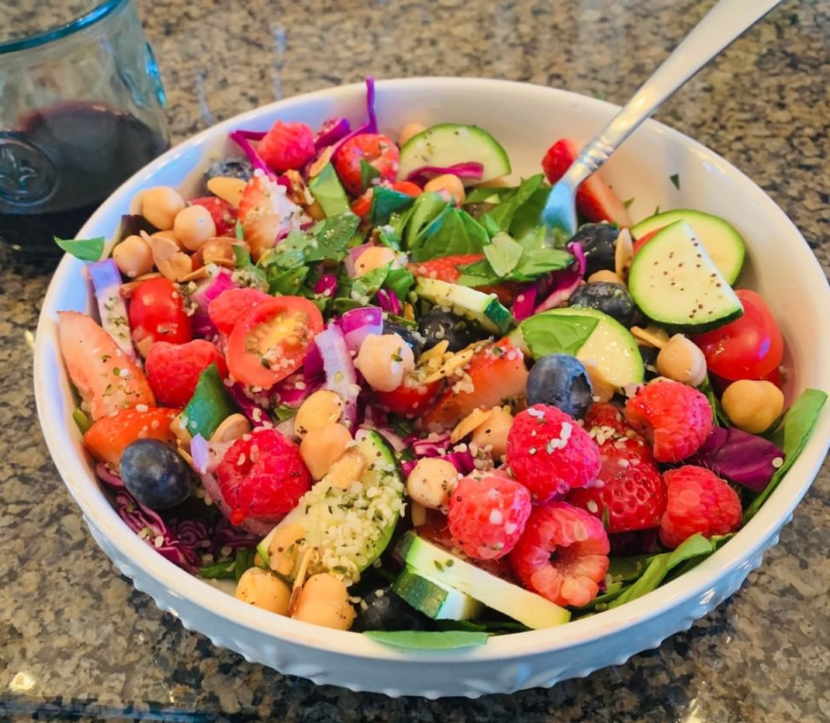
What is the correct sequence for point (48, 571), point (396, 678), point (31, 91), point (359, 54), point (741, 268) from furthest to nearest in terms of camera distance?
point (359, 54) < point (31, 91) < point (741, 268) < point (48, 571) < point (396, 678)

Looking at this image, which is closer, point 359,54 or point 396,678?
point 396,678

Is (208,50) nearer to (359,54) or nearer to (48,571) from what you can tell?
(359,54)

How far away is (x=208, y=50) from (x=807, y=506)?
1.38 meters

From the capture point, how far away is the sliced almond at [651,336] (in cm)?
102

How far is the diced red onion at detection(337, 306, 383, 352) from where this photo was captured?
3.20ft

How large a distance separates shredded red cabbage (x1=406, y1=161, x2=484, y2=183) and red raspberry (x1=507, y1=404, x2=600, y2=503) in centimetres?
54

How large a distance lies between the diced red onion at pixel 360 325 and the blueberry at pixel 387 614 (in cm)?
30

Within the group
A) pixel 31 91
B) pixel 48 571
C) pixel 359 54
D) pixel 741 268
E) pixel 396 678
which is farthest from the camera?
pixel 359 54

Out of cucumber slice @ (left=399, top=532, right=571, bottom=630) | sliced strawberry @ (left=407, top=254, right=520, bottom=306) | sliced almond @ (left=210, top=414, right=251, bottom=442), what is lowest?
sliced almond @ (left=210, top=414, right=251, bottom=442)

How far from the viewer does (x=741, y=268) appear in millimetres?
1109

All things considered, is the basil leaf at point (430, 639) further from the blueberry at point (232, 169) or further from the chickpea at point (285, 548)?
the blueberry at point (232, 169)

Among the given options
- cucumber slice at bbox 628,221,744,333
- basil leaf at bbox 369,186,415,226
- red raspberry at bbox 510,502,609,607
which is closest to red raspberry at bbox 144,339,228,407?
basil leaf at bbox 369,186,415,226

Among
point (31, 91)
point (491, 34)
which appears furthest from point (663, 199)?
point (31, 91)

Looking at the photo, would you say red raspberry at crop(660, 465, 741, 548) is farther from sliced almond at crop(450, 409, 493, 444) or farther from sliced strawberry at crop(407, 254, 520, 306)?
sliced strawberry at crop(407, 254, 520, 306)
